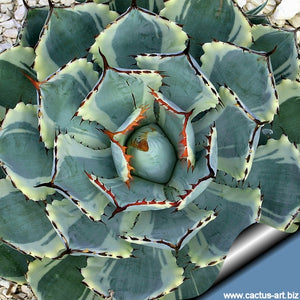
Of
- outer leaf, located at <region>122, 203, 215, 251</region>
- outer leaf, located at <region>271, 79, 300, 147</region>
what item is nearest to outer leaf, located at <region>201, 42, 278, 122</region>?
outer leaf, located at <region>271, 79, 300, 147</region>

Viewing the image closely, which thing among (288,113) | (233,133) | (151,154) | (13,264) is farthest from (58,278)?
(288,113)

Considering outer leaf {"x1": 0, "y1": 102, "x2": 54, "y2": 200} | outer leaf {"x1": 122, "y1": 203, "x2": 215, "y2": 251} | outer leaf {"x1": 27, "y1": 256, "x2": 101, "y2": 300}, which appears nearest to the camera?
outer leaf {"x1": 122, "y1": 203, "x2": 215, "y2": 251}

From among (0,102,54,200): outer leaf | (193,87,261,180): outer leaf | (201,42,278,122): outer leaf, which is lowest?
(0,102,54,200): outer leaf

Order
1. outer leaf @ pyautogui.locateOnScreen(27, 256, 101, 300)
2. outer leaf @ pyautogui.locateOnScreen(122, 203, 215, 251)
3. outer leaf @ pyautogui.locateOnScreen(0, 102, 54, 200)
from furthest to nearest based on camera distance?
1. outer leaf @ pyautogui.locateOnScreen(27, 256, 101, 300)
2. outer leaf @ pyautogui.locateOnScreen(0, 102, 54, 200)
3. outer leaf @ pyautogui.locateOnScreen(122, 203, 215, 251)

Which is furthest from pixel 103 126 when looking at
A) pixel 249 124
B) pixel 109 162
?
pixel 249 124

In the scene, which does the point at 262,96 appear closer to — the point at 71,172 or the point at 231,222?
the point at 231,222

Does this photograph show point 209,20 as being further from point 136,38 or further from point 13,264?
point 13,264

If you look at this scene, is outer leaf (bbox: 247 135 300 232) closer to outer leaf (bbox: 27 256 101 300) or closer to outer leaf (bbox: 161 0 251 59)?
outer leaf (bbox: 161 0 251 59)
